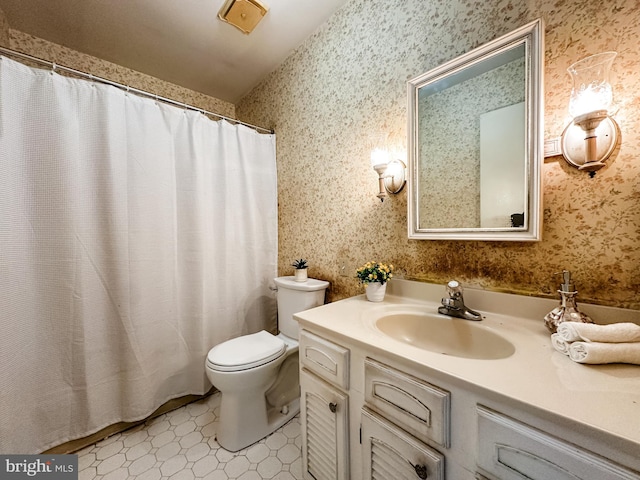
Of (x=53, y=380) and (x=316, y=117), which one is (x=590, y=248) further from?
(x=53, y=380)

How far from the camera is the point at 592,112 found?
2.37ft

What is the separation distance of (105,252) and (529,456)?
1822 mm

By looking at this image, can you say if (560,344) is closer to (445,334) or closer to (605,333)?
(605,333)

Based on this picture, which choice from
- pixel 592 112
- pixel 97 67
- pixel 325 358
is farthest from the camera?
pixel 97 67

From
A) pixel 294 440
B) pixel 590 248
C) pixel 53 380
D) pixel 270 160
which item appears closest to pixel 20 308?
pixel 53 380

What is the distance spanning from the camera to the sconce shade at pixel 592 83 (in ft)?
2.40

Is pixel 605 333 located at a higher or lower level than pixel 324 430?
higher

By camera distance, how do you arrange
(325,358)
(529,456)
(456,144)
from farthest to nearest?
(456,144)
(325,358)
(529,456)

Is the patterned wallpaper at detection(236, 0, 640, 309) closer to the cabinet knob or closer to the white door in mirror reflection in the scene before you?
the white door in mirror reflection

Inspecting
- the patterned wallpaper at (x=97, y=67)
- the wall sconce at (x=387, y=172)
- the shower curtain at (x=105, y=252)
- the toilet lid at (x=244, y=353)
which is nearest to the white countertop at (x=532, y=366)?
the toilet lid at (x=244, y=353)

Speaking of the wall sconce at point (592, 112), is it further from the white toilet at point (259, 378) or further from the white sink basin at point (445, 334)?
the white toilet at point (259, 378)

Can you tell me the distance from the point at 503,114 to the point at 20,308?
2202 millimetres

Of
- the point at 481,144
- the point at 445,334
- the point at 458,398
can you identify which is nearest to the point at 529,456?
the point at 458,398

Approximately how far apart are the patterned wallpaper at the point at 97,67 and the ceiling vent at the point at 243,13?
953mm
